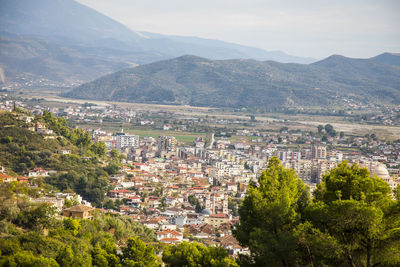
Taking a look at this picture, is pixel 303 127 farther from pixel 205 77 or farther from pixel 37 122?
pixel 205 77

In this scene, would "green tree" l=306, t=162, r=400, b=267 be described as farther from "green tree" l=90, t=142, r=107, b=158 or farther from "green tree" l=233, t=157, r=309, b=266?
"green tree" l=90, t=142, r=107, b=158

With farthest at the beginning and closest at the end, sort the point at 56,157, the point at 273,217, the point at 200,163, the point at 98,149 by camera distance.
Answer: the point at 200,163 → the point at 98,149 → the point at 56,157 → the point at 273,217

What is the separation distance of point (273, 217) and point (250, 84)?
133100 millimetres

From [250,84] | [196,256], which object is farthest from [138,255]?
[250,84]

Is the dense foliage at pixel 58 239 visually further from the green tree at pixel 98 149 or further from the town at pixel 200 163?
the green tree at pixel 98 149

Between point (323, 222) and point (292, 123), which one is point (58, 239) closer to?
point (323, 222)

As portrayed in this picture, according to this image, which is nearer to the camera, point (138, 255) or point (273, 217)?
point (273, 217)

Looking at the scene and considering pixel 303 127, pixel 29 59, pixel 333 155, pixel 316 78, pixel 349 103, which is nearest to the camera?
pixel 333 155

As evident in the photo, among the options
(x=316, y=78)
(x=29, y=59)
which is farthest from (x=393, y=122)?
(x=29, y=59)

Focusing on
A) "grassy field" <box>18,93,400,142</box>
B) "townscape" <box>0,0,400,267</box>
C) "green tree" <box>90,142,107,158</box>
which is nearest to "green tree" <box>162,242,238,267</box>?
"townscape" <box>0,0,400,267</box>

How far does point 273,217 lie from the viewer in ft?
42.2

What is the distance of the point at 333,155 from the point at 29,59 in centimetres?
15929

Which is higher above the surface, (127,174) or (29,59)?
(29,59)

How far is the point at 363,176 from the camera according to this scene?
12562 millimetres
